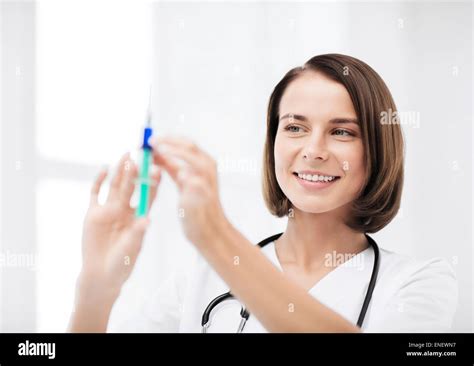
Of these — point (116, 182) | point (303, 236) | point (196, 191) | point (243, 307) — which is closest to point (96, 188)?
point (116, 182)

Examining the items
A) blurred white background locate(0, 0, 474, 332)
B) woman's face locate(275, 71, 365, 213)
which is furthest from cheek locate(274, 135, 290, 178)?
blurred white background locate(0, 0, 474, 332)

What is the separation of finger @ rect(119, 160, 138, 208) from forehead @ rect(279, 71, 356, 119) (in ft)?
1.04

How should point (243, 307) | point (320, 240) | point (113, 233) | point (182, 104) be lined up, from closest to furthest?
point (113, 233), point (243, 307), point (320, 240), point (182, 104)

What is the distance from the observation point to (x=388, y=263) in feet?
2.84

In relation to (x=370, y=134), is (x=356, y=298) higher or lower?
lower

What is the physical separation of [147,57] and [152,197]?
509 mm

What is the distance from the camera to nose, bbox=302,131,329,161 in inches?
32.5

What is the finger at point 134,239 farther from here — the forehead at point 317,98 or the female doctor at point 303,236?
the forehead at point 317,98

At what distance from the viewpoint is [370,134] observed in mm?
848

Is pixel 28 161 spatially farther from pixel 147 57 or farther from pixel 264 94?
pixel 264 94

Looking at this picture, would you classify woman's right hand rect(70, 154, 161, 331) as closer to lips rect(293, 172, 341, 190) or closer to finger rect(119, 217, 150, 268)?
finger rect(119, 217, 150, 268)

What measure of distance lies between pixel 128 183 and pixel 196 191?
0.12 meters

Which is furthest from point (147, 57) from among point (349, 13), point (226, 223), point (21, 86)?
point (226, 223)

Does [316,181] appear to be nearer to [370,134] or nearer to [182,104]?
[370,134]
